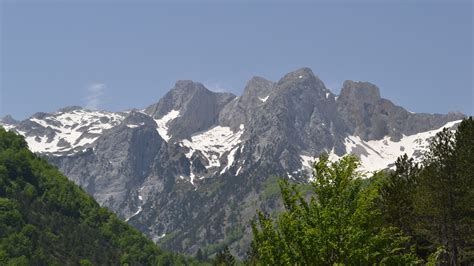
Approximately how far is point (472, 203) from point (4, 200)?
560ft

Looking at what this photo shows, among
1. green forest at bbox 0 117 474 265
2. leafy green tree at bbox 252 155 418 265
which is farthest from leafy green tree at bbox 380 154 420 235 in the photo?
leafy green tree at bbox 252 155 418 265

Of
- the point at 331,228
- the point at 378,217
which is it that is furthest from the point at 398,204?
the point at 331,228

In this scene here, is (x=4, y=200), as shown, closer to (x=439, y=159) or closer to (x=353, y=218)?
(x=439, y=159)

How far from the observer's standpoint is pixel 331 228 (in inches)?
827

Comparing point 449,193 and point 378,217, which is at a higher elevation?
point 449,193

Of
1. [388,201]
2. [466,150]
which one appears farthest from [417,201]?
[466,150]

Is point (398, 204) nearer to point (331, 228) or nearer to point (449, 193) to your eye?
point (449, 193)

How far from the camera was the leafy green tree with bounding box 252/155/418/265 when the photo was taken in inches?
832

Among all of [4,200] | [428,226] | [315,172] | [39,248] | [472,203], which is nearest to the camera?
[315,172]

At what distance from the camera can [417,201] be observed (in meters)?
64.0

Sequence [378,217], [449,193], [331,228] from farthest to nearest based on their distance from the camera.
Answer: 1. [449,193]
2. [378,217]
3. [331,228]

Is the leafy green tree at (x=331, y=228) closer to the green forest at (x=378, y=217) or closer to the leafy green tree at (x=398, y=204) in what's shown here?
the green forest at (x=378, y=217)

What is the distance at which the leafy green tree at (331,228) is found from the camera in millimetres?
21141

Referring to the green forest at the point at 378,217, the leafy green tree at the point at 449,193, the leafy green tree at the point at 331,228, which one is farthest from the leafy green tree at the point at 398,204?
the leafy green tree at the point at 331,228
